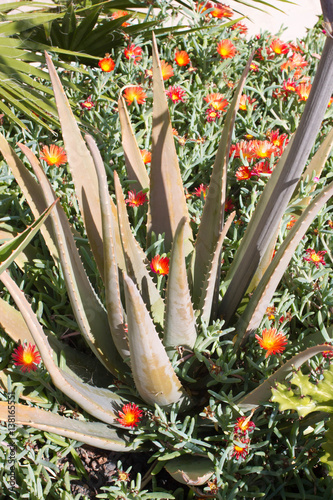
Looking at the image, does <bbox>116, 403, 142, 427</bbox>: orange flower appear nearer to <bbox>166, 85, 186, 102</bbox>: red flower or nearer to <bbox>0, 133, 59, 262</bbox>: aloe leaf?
<bbox>0, 133, 59, 262</bbox>: aloe leaf

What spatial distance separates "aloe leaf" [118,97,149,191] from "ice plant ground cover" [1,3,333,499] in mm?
32

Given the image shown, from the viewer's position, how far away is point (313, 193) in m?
1.46

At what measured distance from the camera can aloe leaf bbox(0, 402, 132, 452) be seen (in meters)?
0.99

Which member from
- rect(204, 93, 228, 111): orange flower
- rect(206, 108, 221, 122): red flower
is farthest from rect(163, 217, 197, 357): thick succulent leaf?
rect(204, 93, 228, 111): orange flower

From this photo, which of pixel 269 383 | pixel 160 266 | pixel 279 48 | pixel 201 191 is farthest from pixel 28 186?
pixel 279 48

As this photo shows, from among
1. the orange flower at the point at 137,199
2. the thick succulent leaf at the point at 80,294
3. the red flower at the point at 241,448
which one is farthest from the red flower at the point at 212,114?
the red flower at the point at 241,448

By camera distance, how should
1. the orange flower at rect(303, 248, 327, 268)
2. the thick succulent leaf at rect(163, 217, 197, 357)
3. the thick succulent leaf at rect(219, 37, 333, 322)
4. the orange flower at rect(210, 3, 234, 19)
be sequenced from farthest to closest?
1. the orange flower at rect(210, 3, 234, 19)
2. the orange flower at rect(303, 248, 327, 268)
3. the thick succulent leaf at rect(163, 217, 197, 357)
4. the thick succulent leaf at rect(219, 37, 333, 322)

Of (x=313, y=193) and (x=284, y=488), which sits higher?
(x=313, y=193)

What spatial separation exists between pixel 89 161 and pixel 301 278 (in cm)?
66

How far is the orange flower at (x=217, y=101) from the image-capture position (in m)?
1.86

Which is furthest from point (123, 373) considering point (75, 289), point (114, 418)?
point (75, 289)

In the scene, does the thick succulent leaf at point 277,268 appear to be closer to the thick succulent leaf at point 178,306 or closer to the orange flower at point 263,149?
the thick succulent leaf at point 178,306

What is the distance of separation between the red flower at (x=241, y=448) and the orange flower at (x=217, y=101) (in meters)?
1.25

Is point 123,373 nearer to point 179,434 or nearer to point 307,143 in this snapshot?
point 179,434
